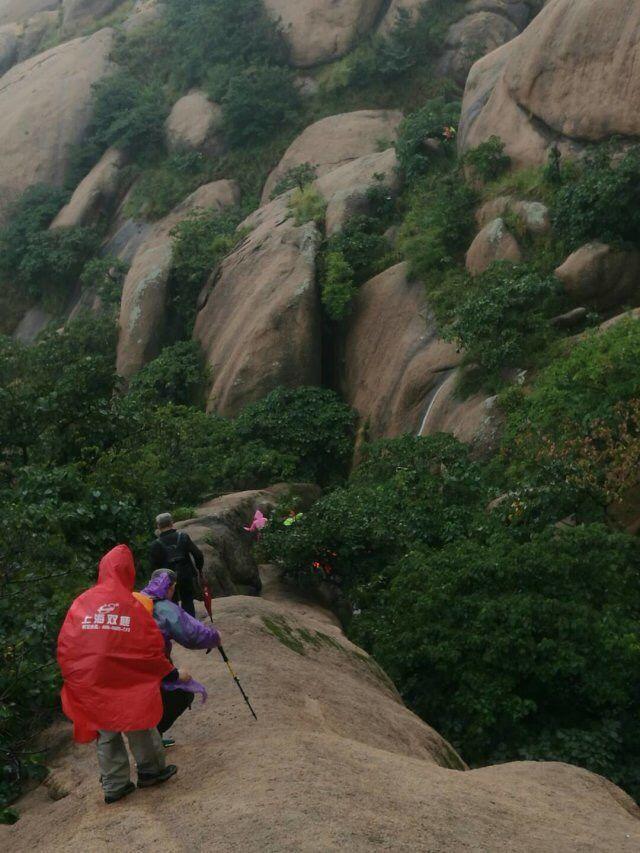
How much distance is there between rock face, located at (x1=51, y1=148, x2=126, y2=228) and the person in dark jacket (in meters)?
24.8

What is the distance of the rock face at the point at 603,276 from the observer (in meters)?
17.6

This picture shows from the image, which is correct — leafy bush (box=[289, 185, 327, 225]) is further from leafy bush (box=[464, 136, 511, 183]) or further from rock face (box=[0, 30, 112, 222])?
rock face (box=[0, 30, 112, 222])

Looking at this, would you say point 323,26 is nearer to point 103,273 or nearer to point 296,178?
point 296,178

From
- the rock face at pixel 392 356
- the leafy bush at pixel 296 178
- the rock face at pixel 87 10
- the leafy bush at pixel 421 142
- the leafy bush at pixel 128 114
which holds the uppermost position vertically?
the rock face at pixel 87 10

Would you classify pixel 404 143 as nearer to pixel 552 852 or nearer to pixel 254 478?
pixel 254 478

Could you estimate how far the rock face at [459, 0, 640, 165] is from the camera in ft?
63.1

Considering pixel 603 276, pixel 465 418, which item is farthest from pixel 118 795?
pixel 603 276

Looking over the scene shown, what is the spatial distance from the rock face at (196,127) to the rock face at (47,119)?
11.9 ft

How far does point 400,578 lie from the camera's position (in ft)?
39.4

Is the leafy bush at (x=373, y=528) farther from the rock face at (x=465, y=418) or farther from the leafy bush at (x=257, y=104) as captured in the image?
the leafy bush at (x=257, y=104)

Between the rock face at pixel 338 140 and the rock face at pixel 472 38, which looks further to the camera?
the rock face at pixel 472 38

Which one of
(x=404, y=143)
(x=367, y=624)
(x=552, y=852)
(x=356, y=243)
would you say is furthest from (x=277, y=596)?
(x=404, y=143)

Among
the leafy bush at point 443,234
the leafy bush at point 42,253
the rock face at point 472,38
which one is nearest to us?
the leafy bush at point 443,234

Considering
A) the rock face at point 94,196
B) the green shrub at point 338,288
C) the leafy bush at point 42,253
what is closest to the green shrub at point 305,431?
the green shrub at point 338,288
